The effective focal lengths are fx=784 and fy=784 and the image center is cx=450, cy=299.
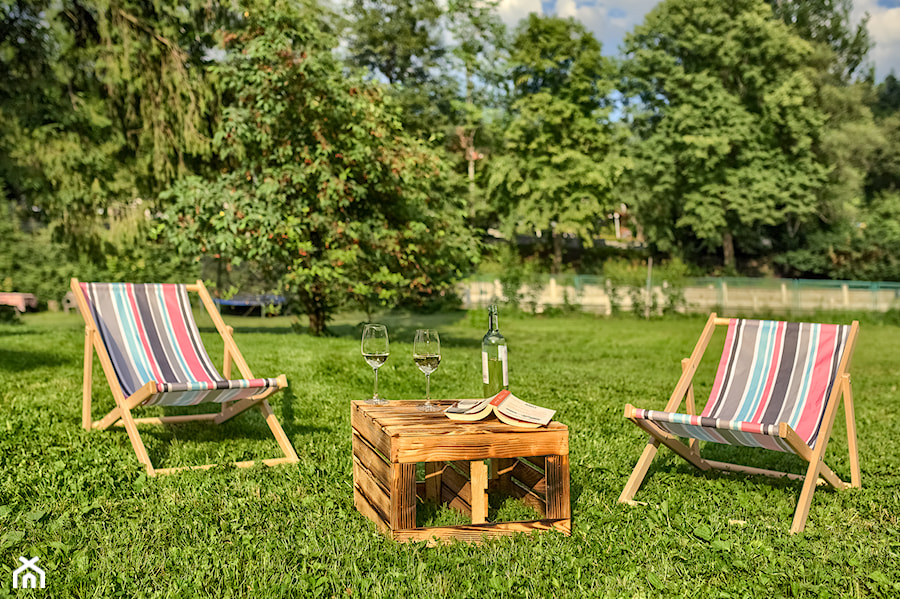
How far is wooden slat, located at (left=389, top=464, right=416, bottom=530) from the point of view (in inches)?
115

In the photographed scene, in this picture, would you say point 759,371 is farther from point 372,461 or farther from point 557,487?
point 372,461

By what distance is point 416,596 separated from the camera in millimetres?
2598

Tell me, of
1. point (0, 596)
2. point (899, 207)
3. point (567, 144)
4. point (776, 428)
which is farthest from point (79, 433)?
point (899, 207)

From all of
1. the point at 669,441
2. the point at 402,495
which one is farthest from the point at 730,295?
the point at 402,495

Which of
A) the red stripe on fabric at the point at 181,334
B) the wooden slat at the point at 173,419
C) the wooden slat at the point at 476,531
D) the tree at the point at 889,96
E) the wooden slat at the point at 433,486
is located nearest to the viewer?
the wooden slat at the point at 476,531

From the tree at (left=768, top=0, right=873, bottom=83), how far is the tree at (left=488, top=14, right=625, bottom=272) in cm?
806

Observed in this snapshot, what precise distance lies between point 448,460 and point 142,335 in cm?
276

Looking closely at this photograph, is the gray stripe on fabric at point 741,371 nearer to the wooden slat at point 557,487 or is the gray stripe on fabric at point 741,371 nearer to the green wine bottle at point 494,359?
the wooden slat at point 557,487

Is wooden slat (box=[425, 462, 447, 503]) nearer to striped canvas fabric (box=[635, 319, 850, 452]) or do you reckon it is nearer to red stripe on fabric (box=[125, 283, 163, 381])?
striped canvas fabric (box=[635, 319, 850, 452])

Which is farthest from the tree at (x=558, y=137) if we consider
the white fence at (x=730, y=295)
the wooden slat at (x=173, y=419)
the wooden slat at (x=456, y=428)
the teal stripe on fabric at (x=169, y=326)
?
the wooden slat at (x=456, y=428)

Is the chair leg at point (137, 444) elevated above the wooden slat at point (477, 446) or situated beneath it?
situated beneath

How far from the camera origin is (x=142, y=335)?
16.0ft

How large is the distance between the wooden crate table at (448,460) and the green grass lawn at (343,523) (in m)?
0.08

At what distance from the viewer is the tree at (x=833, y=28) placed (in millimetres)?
29984
